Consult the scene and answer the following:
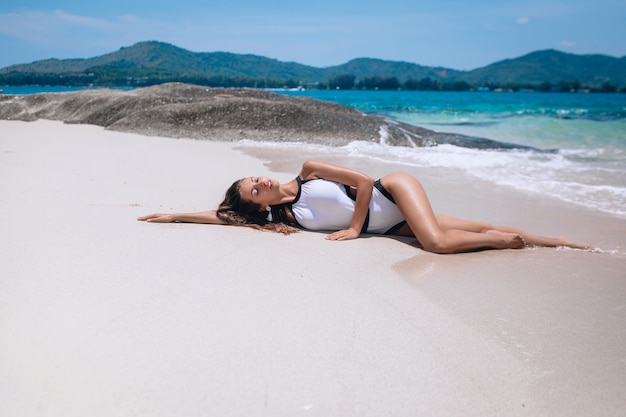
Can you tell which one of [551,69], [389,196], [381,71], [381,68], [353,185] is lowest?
[389,196]

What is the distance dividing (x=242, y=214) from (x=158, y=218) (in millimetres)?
742

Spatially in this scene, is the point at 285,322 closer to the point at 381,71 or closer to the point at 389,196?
the point at 389,196

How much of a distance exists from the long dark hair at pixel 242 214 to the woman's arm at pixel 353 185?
19.9 inches

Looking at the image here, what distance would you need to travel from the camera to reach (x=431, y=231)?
3812 mm

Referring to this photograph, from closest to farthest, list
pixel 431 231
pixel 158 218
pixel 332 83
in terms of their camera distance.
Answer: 1. pixel 431 231
2. pixel 158 218
3. pixel 332 83

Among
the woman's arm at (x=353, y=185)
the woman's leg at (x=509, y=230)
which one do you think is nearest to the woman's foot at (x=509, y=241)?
the woman's leg at (x=509, y=230)

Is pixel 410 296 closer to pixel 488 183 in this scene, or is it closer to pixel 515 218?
pixel 515 218

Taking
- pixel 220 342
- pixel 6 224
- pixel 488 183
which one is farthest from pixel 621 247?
pixel 6 224

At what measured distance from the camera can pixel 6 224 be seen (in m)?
3.44

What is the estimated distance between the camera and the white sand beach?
1.82 meters

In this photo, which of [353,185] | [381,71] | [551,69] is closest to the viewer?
[353,185]

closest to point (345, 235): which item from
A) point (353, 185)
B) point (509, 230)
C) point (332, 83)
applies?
point (353, 185)

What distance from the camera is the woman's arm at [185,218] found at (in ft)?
13.0

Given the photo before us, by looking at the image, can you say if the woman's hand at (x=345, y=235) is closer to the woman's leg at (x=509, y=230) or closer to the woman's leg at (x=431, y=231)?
the woman's leg at (x=431, y=231)
